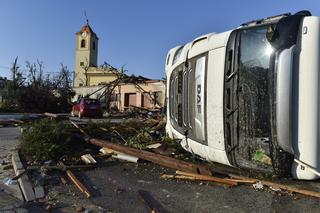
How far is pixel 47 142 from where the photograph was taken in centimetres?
841

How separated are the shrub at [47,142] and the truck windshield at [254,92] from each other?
171 inches

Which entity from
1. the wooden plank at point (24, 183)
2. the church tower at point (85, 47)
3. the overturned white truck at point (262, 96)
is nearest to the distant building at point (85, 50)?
the church tower at point (85, 47)

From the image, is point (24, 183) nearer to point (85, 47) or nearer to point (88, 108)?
point (88, 108)

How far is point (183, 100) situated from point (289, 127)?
2.37 metres

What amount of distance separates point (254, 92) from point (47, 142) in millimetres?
4960

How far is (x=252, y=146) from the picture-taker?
16.5 feet

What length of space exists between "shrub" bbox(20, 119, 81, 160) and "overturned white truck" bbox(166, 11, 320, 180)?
3321 millimetres

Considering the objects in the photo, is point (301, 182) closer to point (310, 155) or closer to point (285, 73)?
point (310, 155)

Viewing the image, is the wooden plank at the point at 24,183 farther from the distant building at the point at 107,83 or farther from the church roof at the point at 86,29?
the church roof at the point at 86,29

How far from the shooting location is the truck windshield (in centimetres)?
484

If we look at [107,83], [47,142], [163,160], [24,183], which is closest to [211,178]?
[163,160]

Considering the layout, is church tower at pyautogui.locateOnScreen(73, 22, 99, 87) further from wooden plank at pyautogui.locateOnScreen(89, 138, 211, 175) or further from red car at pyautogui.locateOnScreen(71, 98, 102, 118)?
wooden plank at pyautogui.locateOnScreen(89, 138, 211, 175)

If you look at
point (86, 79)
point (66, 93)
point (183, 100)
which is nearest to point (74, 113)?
point (66, 93)

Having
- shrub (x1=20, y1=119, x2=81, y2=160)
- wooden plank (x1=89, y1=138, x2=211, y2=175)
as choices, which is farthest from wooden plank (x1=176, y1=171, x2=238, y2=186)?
shrub (x1=20, y1=119, x2=81, y2=160)
